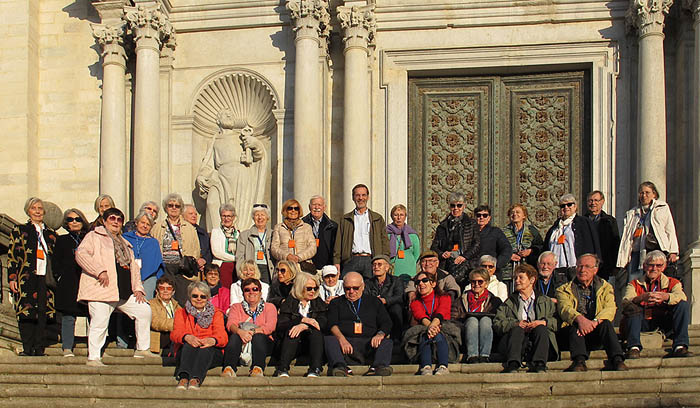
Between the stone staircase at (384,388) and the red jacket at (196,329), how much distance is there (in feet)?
0.99

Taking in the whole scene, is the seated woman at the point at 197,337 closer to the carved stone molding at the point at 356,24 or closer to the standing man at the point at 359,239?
the standing man at the point at 359,239

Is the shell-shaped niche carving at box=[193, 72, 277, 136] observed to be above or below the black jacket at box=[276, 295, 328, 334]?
above

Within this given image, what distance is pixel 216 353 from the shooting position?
13.5 metres

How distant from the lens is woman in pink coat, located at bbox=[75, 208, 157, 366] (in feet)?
45.6

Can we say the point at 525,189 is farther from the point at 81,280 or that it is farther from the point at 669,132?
the point at 81,280

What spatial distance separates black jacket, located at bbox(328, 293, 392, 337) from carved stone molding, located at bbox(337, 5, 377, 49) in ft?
18.6

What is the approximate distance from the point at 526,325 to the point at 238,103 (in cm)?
746

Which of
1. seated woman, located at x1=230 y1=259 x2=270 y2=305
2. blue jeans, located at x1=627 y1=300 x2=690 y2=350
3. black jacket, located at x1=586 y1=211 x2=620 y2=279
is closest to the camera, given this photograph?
blue jeans, located at x1=627 y1=300 x2=690 y2=350

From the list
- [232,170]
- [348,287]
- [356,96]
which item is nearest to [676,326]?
[348,287]

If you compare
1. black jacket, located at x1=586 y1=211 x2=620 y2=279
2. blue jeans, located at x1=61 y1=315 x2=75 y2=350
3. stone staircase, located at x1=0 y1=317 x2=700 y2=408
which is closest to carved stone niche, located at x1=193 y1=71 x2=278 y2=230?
blue jeans, located at x1=61 y1=315 x2=75 y2=350

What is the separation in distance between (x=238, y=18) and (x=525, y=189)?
4.63 metres

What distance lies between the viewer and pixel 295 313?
1380 centimetres

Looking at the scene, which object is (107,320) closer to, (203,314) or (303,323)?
(203,314)

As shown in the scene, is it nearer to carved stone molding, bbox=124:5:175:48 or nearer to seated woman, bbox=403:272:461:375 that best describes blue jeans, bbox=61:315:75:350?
seated woman, bbox=403:272:461:375
